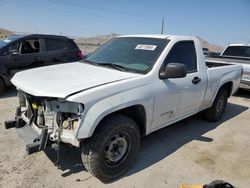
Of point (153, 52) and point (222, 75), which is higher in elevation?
point (153, 52)

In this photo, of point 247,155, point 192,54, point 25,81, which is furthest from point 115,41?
point 247,155

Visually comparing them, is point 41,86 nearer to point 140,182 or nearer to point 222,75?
point 140,182

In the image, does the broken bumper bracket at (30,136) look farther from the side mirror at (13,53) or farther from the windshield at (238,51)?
the windshield at (238,51)

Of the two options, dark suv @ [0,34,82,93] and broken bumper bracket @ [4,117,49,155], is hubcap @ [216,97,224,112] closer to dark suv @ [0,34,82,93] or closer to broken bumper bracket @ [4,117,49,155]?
broken bumper bracket @ [4,117,49,155]

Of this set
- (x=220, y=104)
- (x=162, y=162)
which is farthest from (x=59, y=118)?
(x=220, y=104)

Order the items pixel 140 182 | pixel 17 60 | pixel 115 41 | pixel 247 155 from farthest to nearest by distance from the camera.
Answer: pixel 17 60 → pixel 115 41 → pixel 247 155 → pixel 140 182

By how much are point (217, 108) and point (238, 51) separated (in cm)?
521

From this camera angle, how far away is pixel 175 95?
12.2 ft

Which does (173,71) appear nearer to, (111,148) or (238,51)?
(111,148)

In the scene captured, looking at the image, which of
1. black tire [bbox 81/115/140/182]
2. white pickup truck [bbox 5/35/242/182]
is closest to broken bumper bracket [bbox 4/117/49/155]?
white pickup truck [bbox 5/35/242/182]

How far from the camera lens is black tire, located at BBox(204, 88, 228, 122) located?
5.33 meters

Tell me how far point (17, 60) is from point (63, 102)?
4.97m

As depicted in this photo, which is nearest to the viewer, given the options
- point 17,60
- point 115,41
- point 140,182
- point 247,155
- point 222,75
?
point 140,182

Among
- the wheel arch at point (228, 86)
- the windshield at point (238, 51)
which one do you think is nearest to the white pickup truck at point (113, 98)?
the wheel arch at point (228, 86)
